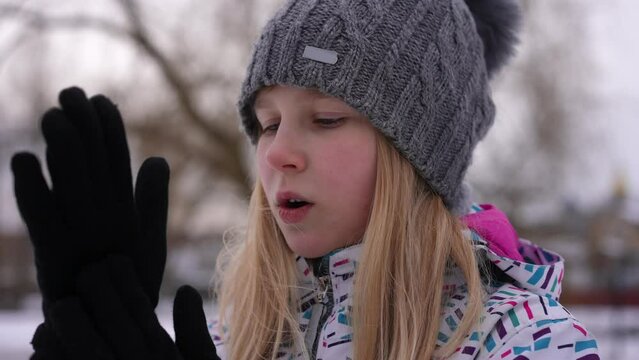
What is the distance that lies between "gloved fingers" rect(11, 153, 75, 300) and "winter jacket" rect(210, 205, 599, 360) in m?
0.55

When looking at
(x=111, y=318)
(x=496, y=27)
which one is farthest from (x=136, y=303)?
(x=496, y=27)

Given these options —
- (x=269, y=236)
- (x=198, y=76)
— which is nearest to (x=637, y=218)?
(x=198, y=76)

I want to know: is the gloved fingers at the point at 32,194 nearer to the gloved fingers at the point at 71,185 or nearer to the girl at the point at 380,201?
the gloved fingers at the point at 71,185

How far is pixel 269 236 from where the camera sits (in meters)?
1.78

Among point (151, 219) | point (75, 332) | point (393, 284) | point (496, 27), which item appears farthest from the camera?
point (496, 27)

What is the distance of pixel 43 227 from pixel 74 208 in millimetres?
52

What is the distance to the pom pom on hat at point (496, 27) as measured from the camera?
6.43 feet

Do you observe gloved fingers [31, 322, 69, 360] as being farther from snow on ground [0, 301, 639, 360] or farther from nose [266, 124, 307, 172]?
snow on ground [0, 301, 639, 360]

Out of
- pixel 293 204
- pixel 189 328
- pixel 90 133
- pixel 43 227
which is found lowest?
pixel 189 328

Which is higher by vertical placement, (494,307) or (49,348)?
(49,348)

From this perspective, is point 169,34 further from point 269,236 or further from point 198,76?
point 269,236

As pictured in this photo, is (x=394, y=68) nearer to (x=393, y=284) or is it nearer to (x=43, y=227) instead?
(x=393, y=284)

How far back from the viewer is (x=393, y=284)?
1510 mm

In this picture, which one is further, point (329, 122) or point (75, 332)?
point (329, 122)
